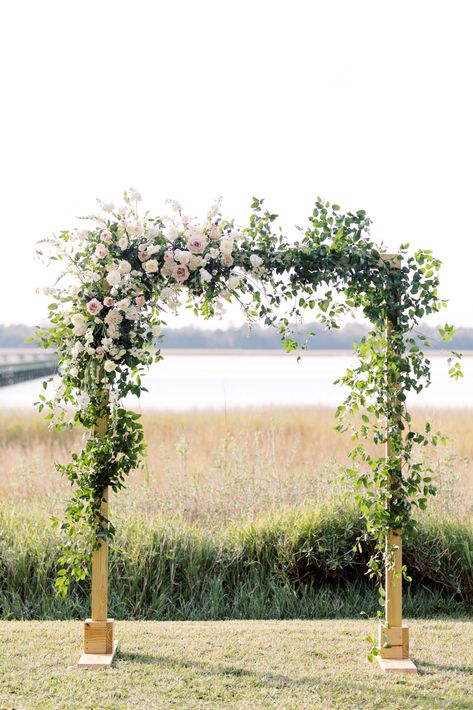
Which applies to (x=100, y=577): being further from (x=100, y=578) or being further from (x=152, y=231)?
(x=152, y=231)

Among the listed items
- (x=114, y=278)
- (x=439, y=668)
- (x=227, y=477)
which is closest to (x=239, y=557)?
(x=227, y=477)

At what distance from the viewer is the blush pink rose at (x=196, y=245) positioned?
4.16 m

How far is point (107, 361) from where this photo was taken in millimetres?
4039

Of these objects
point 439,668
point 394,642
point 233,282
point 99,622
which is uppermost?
point 233,282

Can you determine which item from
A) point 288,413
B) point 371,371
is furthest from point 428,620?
point 288,413

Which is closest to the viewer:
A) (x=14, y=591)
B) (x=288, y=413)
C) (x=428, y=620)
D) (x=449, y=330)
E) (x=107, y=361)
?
(x=107, y=361)

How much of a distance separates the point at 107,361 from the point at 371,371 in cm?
145

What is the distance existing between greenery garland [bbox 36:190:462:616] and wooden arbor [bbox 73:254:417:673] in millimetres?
69

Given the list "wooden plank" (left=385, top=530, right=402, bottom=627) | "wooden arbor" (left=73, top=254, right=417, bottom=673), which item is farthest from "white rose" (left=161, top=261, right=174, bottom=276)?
"wooden plank" (left=385, top=530, right=402, bottom=627)

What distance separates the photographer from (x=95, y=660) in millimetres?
4207

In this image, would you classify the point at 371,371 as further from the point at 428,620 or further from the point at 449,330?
the point at 428,620

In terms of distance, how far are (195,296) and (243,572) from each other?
2.49 m

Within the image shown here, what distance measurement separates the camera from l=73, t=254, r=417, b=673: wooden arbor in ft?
14.0

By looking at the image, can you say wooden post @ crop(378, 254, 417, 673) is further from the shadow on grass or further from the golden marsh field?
the golden marsh field
